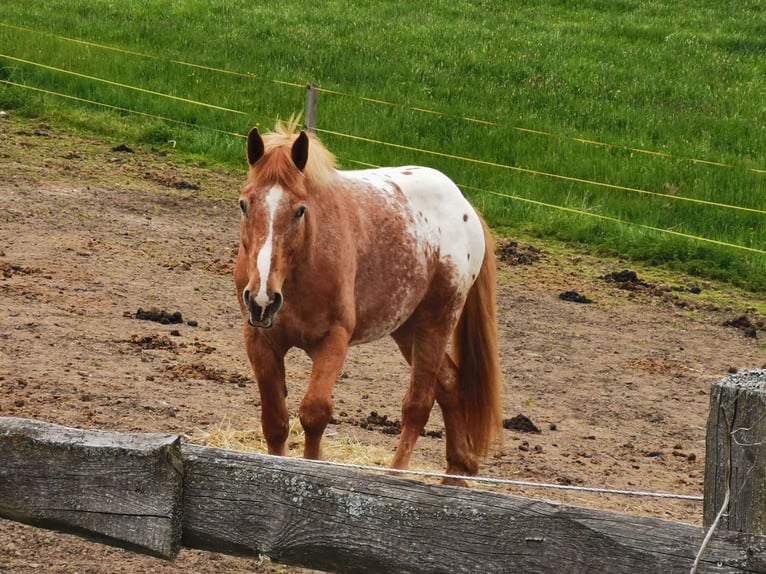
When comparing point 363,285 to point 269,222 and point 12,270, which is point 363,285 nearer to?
point 269,222

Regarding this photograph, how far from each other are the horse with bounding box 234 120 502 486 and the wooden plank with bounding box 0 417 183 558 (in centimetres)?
157

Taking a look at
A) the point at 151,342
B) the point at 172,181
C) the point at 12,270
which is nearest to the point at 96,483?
the point at 151,342

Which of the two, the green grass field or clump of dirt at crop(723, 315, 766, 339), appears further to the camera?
the green grass field

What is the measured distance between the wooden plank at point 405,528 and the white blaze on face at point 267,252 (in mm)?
1554

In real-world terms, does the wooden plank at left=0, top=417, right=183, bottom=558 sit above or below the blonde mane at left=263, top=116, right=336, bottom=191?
below

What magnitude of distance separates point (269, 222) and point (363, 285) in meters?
0.93

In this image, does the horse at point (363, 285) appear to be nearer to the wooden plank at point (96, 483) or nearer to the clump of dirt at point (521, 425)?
the clump of dirt at point (521, 425)

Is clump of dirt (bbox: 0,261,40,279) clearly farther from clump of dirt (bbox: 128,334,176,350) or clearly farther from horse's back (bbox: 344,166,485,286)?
horse's back (bbox: 344,166,485,286)

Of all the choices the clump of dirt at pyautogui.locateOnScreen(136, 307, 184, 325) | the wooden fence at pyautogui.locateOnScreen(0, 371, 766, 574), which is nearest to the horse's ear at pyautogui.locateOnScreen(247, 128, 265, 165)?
the wooden fence at pyautogui.locateOnScreen(0, 371, 766, 574)

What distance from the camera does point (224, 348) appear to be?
7.84m

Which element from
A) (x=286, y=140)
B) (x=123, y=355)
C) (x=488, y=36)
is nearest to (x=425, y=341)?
(x=286, y=140)

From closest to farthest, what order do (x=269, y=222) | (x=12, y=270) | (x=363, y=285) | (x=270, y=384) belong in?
(x=269, y=222) < (x=270, y=384) < (x=363, y=285) < (x=12, y=270)

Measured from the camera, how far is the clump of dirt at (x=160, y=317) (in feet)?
26.9

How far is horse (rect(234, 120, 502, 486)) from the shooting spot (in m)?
4.69
